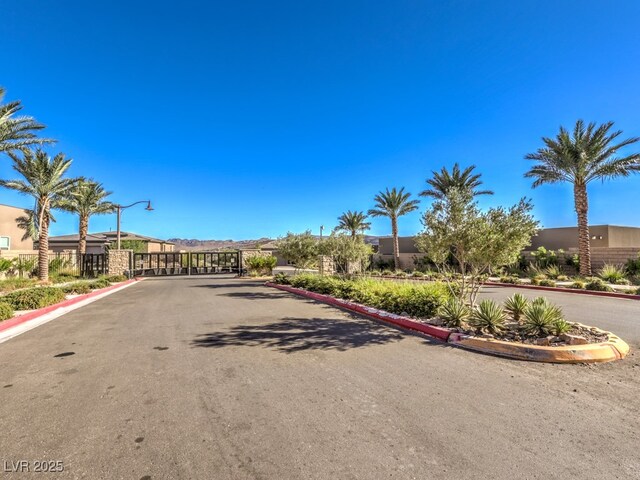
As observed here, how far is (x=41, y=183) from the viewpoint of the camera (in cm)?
2225

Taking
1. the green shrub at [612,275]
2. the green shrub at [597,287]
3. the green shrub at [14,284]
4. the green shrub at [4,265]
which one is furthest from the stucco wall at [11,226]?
the green shrub at [612,275]

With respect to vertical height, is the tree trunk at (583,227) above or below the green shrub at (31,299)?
→ above

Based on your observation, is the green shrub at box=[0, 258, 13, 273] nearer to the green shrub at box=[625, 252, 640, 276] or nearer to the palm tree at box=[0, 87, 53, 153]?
the palm tree at box=[0, 87, 53, 153]

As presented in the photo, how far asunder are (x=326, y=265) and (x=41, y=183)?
18540mm

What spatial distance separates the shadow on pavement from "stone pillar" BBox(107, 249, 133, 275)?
24.7 m

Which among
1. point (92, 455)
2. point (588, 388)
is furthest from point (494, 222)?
point (92, 455)

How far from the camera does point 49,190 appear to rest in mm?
22484

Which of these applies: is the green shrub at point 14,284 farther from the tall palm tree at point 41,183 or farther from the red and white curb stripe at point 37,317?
the red and white curb stripe at point 37,317

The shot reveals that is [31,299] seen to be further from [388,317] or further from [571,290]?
[571,290]

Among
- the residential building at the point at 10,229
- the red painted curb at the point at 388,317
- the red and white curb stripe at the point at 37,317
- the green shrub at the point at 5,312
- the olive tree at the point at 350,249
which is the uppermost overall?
the residential building at the point at 10,229

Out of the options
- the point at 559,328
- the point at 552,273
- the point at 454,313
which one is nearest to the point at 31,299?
the point at 454,313

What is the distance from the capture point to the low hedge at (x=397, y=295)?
904 cm

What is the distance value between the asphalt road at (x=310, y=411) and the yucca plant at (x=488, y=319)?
3.42 ft

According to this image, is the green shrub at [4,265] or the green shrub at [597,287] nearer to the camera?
the green shrub at [597,287]
